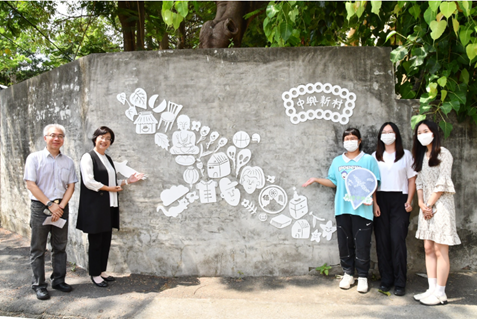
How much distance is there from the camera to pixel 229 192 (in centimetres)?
416

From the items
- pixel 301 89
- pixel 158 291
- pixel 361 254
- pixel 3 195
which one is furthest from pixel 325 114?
pixel 3 195

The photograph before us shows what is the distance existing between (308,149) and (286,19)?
1.57 m

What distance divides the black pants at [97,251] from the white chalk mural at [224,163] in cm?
76

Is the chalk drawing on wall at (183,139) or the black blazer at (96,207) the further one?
the chalk drawing on wall at (183,139)

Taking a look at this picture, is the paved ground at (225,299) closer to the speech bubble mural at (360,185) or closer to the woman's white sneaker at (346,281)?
the woman's white sneaker at (346,281)

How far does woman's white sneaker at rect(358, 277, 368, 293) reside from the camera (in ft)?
12.2

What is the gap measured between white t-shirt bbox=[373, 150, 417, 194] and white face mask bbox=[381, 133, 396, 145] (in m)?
0.18

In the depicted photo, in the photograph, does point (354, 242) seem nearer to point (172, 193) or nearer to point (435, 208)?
point (435, 208)

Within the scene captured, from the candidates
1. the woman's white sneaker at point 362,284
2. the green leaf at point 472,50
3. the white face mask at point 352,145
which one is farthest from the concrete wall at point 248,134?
the green leaf at point 472,50

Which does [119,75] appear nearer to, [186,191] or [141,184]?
[141,184]

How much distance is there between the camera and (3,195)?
21.9ft

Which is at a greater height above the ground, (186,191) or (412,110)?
(412,110)

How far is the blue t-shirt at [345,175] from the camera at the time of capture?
3730 millimetres

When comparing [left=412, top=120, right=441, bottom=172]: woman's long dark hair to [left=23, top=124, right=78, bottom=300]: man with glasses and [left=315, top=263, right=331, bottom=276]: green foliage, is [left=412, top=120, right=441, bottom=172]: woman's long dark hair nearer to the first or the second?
[left=315, top=263, right=331, bottom=276]: green foliage
